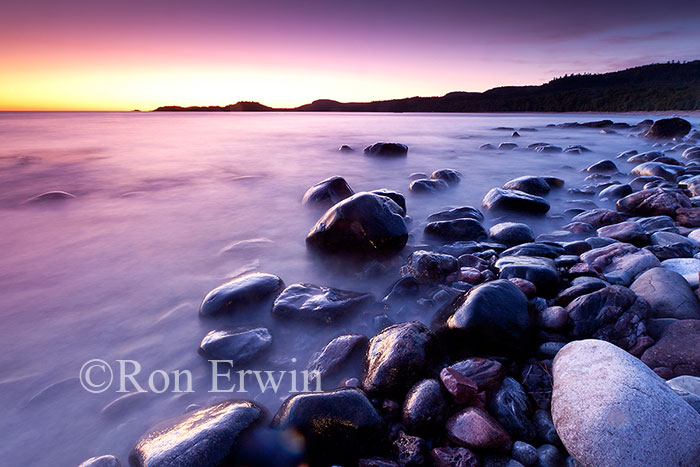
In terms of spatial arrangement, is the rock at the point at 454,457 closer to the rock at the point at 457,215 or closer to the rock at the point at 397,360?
the rock at the point at 397,360

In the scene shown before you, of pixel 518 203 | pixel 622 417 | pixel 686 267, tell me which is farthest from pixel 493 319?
pixel 518 203

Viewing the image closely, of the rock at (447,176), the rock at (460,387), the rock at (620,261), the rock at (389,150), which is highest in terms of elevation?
the rock at (389,150)

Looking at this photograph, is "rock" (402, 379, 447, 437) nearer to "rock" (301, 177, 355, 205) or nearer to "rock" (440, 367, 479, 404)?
"rock" (440, 367, 479, 404)

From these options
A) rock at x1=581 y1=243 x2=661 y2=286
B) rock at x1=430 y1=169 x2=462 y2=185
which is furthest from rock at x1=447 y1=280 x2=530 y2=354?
rock at x1=430 y1=169 x2=462 y2=185

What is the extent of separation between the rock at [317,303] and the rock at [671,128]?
17410 mm

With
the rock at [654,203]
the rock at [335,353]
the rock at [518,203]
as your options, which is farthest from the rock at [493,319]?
the rock at [654,203]

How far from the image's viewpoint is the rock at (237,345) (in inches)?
88.1

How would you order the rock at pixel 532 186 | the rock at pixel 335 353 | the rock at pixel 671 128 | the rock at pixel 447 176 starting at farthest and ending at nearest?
the rock at pixel 671 128 < the rock at pixel 447 176 < the rock at pixel 532 186 < the rock at pixel 335 353

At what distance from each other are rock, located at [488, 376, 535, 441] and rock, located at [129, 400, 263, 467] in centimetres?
116

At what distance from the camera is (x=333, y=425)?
160cm

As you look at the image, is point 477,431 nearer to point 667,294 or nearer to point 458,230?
point 667,294

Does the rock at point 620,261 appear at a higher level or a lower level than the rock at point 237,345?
higher

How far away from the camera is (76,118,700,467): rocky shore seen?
4.77 ft

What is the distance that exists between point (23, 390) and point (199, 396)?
1100 millimetres
